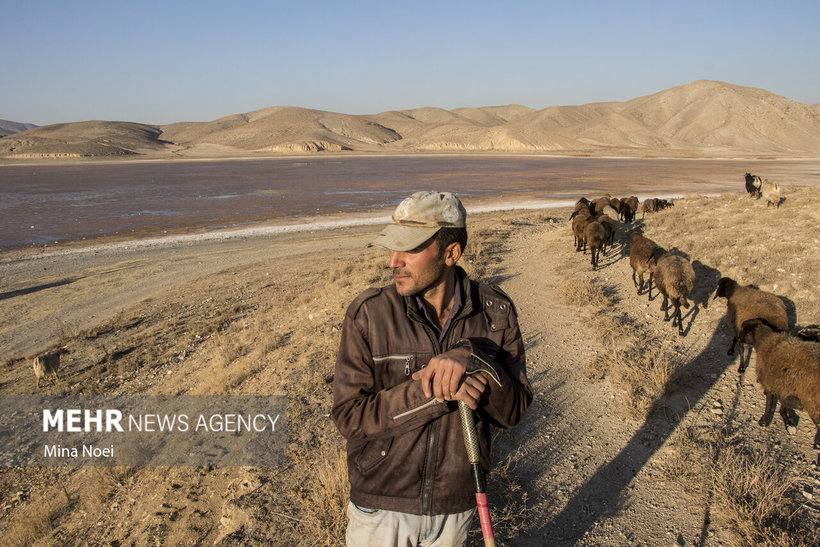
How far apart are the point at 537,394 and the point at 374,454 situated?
3611mm

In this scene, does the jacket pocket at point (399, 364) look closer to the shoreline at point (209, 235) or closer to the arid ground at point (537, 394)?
the arid ground at point (537, 394)

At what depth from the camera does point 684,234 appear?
11.6m

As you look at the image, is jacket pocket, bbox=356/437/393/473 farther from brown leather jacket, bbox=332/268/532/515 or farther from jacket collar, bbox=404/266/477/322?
jacket collar, bbox=404/266/477/322

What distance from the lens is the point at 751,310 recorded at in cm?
570

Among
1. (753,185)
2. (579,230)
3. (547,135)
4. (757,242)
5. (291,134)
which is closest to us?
(757,242)

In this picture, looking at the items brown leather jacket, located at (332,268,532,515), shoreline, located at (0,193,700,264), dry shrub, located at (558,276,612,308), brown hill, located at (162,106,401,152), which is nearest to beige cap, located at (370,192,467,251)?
brown leather jacket, located at (332,268,532,515)

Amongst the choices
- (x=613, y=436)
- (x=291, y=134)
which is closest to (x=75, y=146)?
(x=291, y=134)

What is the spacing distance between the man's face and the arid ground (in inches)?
82.1

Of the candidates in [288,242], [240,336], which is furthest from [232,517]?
[288,242]

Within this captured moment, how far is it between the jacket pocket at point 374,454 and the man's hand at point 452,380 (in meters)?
0.35

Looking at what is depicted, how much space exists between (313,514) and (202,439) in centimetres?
255

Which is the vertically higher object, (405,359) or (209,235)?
(405,359)

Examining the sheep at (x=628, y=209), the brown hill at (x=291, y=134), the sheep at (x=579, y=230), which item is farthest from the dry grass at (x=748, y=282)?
the brown hill at (x=291, y=134)

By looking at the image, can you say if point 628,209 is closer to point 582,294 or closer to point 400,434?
point 582,294
